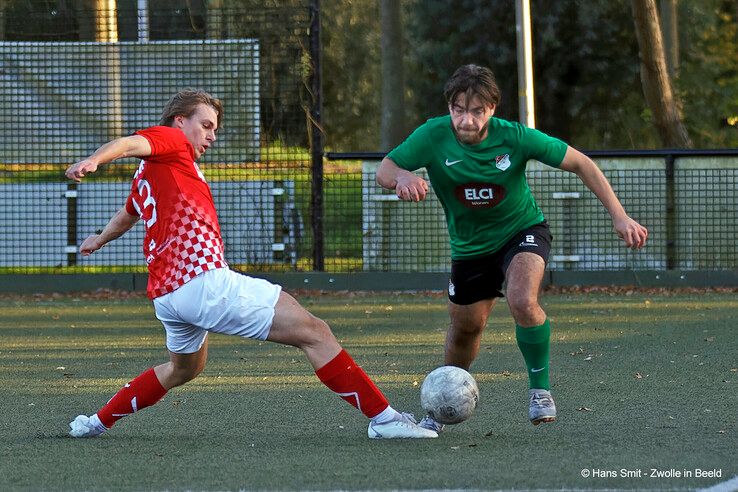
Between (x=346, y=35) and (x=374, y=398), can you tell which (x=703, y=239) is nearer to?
(x=374, y=398)

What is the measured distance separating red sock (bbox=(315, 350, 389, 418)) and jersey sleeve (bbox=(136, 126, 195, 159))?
3.84 ft

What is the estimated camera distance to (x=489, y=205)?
21.1ft

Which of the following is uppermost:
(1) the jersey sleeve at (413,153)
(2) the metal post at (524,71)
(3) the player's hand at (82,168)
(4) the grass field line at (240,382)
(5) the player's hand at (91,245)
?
(2) the metal post at (524,71)

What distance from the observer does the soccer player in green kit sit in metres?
6.19

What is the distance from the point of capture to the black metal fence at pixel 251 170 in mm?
15039

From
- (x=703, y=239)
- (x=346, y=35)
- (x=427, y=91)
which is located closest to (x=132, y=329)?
(x=703, y=239)

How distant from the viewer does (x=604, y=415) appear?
22.1 feet

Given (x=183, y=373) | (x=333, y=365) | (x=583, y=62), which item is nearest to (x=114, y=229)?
(x=183, y=373)

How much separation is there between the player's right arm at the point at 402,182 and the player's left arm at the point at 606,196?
2.69 ft

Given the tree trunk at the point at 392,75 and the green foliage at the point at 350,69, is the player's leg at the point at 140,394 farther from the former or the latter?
the green foliage at the point at 350,69

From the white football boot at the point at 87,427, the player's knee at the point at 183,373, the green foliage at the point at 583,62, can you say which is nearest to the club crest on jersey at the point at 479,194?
the player's knee at the point at 183,373

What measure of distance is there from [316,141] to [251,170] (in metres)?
0.83

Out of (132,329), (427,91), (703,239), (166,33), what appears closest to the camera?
(132,329)

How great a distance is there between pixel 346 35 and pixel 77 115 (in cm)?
3581
